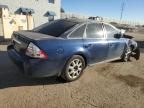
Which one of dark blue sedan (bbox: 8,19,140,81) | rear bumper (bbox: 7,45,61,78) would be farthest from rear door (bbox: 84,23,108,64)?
rear bumper (bbox: 7,45,61,78)

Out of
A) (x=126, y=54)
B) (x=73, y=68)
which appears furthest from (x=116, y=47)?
(x=73, y=68)

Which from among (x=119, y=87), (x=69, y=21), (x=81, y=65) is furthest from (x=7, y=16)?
(x=119, y=87)

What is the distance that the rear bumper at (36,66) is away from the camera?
155 inches

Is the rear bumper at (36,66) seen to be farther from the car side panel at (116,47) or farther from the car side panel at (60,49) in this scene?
the car side panel at (116,47)

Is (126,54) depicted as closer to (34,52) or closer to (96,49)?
(96,49)

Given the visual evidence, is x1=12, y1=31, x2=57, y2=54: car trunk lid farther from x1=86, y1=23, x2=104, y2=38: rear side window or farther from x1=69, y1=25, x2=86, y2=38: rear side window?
x1=86, y1=23, x2=104, y2=38: rear side window

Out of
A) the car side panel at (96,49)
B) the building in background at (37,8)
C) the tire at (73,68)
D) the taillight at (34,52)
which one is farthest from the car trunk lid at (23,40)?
the building in background at (37,8)

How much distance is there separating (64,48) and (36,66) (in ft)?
2.57

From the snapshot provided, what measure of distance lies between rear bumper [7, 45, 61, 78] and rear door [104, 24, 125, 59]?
7.09ft

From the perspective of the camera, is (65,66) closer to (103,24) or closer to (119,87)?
(119,87)

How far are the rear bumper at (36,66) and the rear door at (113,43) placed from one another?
2.16m

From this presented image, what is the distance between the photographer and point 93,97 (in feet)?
13.4

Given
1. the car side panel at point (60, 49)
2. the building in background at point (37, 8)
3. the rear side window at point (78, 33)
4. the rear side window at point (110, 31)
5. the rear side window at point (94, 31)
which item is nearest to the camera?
the car side panel at point (60, 49)

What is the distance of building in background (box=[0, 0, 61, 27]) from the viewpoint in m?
19.2
